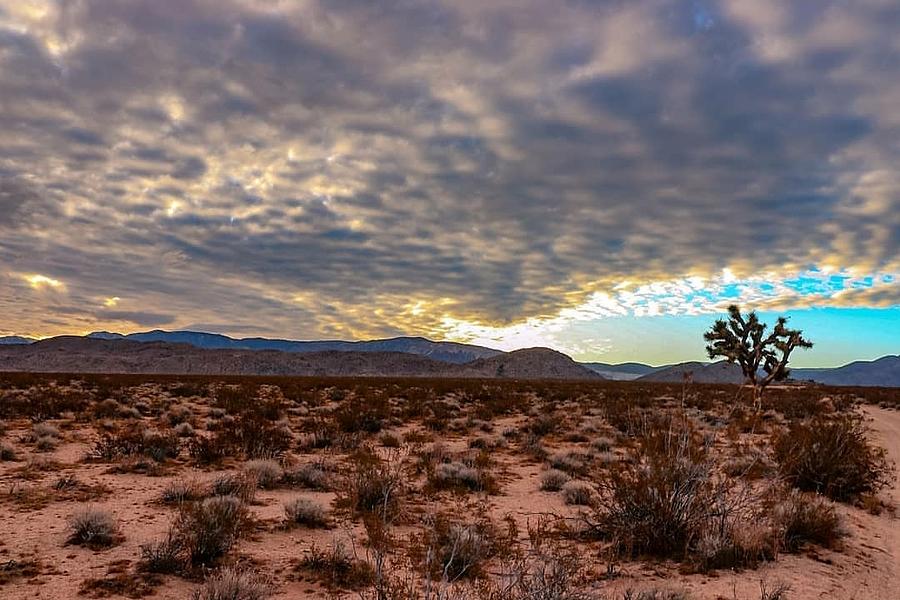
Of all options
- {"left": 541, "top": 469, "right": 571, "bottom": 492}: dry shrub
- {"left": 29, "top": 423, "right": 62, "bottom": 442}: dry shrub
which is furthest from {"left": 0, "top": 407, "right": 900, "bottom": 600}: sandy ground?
{"left": 29, "top": 423, "right": 62, "bottom": 442}: dry shrub

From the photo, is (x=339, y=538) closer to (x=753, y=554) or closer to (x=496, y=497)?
(x=496, y=497)

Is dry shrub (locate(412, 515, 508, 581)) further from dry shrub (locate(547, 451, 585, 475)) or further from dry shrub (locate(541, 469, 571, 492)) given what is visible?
dry shrub (locate(547, 451, 585, 475))

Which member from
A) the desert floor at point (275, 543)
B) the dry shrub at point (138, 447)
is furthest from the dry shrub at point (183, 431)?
the desert floor at point (275, 543)

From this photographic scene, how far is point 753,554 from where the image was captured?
616 cm

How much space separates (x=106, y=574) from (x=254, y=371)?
12481cm

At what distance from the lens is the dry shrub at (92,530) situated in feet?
21.2

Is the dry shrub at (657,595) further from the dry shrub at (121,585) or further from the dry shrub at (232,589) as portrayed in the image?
the dry shrub at (121,585)

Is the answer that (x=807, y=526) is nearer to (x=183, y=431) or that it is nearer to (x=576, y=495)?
(x=576, y=495)

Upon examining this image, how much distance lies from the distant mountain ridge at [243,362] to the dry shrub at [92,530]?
375 ft

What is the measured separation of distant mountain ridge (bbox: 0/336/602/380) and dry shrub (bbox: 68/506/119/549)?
114 metres

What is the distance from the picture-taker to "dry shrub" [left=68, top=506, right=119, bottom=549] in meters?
6.45

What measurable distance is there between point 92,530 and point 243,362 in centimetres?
12661

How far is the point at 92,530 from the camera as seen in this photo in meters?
6.53

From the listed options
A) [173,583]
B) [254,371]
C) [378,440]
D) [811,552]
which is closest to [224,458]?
[378,440]
